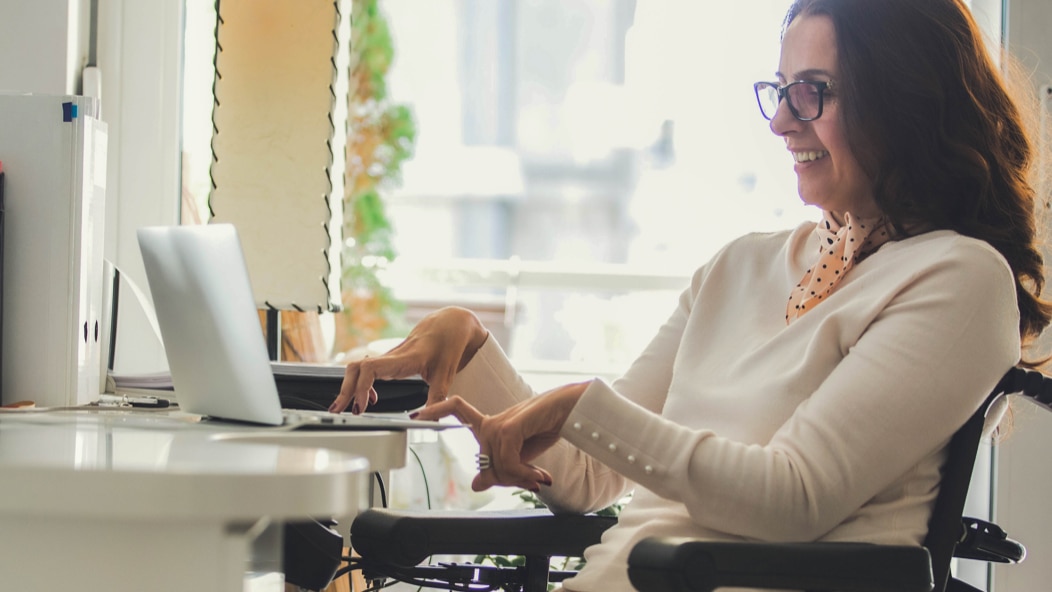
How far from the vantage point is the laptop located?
1029 mm

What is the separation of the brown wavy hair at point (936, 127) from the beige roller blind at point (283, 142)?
1312 mm

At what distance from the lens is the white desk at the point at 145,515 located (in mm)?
655

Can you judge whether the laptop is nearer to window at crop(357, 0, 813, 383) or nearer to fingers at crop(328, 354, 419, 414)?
fingers at crop(328, 354, 419, 414)

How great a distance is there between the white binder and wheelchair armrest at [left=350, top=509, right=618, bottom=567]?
0.43 m

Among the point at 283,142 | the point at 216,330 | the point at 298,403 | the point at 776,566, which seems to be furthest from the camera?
the point at 283,142

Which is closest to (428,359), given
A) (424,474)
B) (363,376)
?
(363,376)

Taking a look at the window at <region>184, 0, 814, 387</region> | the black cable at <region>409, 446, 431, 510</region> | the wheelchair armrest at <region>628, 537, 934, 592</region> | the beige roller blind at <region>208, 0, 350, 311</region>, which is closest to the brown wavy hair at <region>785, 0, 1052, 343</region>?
the wheelchair armrest at <region>628, 537, 934, 592</region>

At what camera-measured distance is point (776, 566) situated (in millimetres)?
935

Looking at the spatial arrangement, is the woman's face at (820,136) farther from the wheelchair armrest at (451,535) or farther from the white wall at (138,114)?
the white wall at (138,114)

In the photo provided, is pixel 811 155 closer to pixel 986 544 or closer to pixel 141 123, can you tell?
pixel 986 544

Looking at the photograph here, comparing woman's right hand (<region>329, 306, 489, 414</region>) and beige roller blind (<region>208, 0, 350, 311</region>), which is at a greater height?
beige roller blind (<region>208, 0, 350, 311</region>)

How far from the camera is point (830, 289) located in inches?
49.7

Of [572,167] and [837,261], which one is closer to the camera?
[837,261]

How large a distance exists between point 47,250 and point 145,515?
2.77 feet
